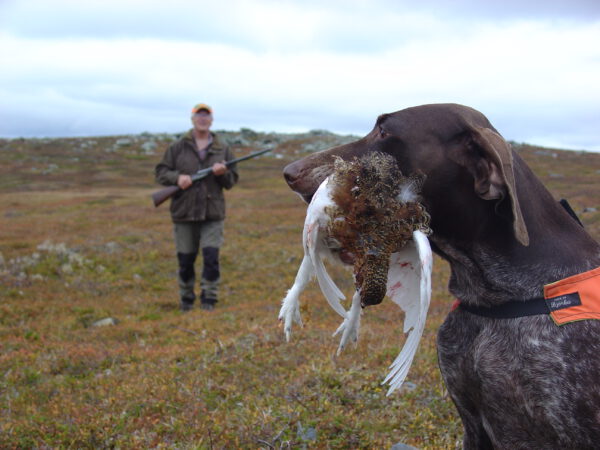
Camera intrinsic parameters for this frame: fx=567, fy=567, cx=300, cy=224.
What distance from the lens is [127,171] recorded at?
168ft

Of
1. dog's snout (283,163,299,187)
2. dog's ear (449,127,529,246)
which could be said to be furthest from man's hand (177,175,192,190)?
dog's ear (449,127,529,246)

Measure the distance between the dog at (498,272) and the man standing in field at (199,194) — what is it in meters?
6.69

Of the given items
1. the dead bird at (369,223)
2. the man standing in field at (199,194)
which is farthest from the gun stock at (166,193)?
the dead bird at (369,223)

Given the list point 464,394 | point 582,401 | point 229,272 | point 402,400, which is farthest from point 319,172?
point 229,272

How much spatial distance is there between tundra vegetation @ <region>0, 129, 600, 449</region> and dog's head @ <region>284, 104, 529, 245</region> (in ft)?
6.51

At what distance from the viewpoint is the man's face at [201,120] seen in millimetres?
9969

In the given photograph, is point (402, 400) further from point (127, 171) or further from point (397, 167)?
point (127, 171)

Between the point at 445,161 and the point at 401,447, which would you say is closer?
the point at 445,161

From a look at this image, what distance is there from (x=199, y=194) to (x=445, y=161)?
719 centimetres

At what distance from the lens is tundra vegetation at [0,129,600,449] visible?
4.86 m

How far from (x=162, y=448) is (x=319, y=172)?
2716 mm

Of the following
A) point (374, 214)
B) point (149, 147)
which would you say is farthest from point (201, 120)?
point (149, 147)

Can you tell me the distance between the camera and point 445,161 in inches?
123

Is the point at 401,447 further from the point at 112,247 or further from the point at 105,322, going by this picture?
the point at 112,247
